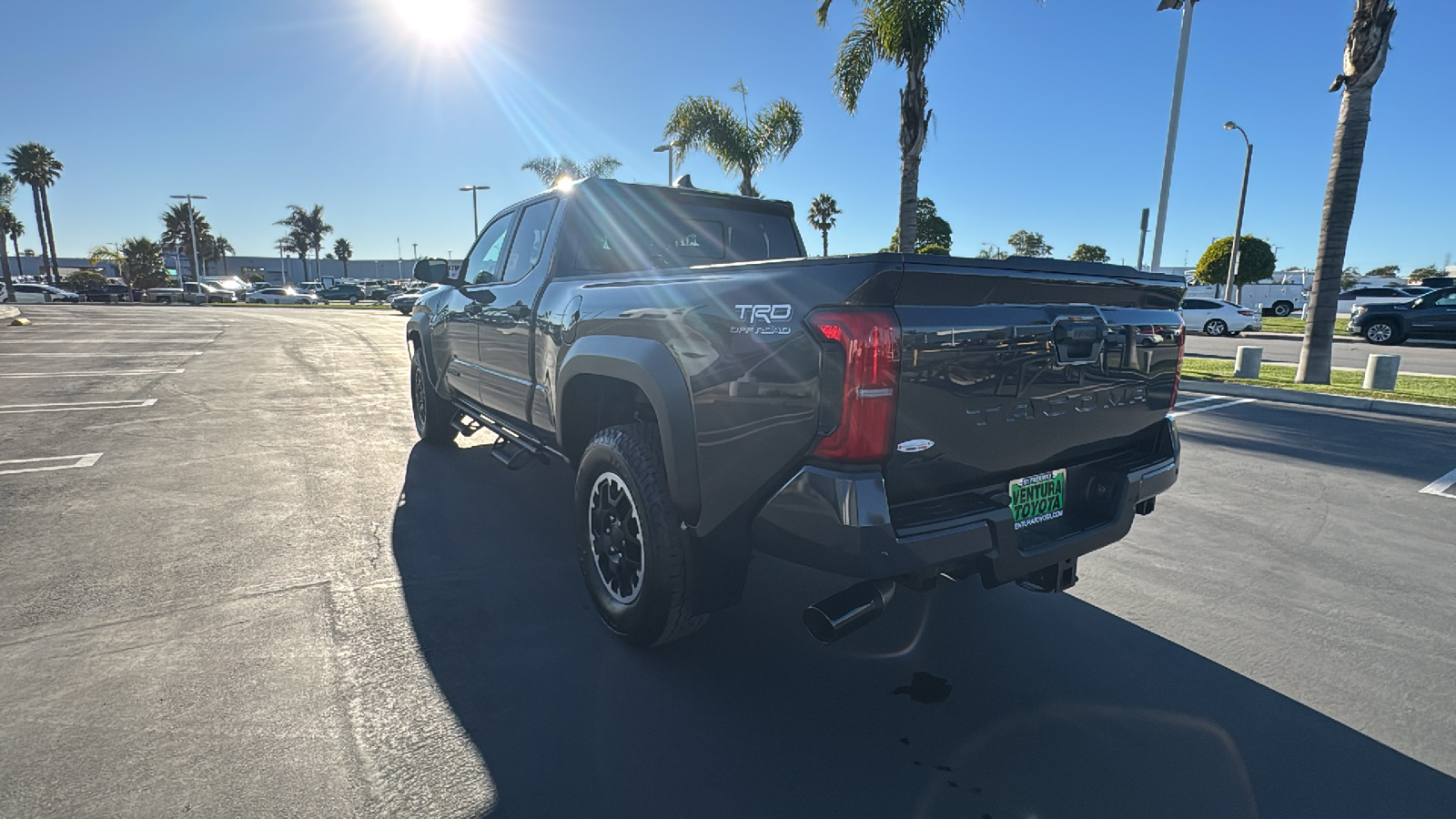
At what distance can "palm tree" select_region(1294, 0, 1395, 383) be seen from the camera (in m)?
9.51

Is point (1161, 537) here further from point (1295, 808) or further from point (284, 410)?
point (284, 410)

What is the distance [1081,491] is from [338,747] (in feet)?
9.12

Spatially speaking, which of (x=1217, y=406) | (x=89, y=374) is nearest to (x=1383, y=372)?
(x=1217, y=406)

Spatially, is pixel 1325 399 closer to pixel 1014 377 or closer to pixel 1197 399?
pixel 1197 399

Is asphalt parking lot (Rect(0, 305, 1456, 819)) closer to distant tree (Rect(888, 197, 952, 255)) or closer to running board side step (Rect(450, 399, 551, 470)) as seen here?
running board side step (Rect(450, 399, 551, 470))

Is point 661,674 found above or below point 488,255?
below

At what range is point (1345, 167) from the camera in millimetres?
9977

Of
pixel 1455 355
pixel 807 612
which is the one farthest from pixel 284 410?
pixel 1455 355

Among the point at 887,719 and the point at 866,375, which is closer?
the point at 866,375

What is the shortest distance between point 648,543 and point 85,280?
2926 inches

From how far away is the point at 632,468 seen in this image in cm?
278

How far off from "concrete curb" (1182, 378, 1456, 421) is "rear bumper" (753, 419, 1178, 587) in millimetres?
8911

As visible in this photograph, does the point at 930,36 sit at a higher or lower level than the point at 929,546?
higher

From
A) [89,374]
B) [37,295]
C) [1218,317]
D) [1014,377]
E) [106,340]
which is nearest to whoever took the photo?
[1014,377]
